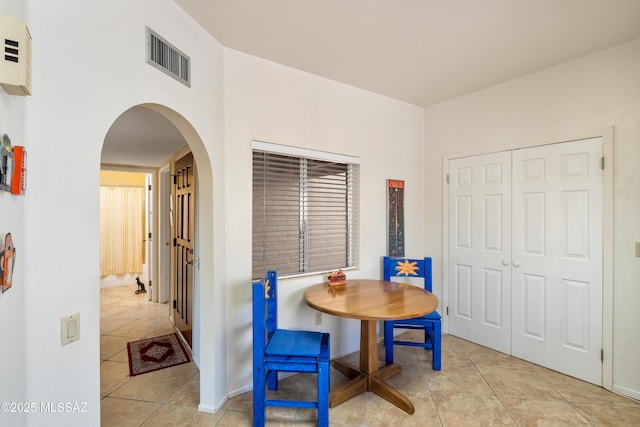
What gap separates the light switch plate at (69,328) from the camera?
3.70 ft

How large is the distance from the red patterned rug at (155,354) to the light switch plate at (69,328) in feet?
5.92

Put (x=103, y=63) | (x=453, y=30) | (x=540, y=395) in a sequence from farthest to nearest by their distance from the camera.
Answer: (x=540, y=395), (x=453, y=30), (x=103, y=63)

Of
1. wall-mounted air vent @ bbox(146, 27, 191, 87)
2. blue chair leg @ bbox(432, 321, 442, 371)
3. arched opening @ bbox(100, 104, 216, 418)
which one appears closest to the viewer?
wall-mounted air vent @ bbox(146, 27, 191, 87)

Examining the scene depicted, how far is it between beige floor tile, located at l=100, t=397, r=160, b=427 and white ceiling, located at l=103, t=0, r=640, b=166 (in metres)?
2.27

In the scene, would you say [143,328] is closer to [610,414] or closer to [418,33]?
[418,33]

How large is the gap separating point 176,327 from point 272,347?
225 cm

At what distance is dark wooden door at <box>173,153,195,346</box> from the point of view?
287 centimetres

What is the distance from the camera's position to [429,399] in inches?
86.7

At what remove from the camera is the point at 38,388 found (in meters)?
1.04

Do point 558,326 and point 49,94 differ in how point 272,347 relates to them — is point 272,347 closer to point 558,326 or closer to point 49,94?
point 49,94

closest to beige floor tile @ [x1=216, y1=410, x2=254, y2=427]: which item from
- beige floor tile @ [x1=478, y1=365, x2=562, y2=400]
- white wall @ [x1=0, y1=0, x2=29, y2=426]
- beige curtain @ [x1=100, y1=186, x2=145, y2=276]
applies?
white wall @ [x1=0, y1=0, x2=29, y2=426]

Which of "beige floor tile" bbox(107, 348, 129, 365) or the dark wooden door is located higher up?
the dark wooden door

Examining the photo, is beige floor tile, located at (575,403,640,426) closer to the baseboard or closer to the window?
the baseboard

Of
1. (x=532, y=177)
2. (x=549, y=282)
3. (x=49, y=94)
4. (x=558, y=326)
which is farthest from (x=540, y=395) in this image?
(x=49, y=94)
